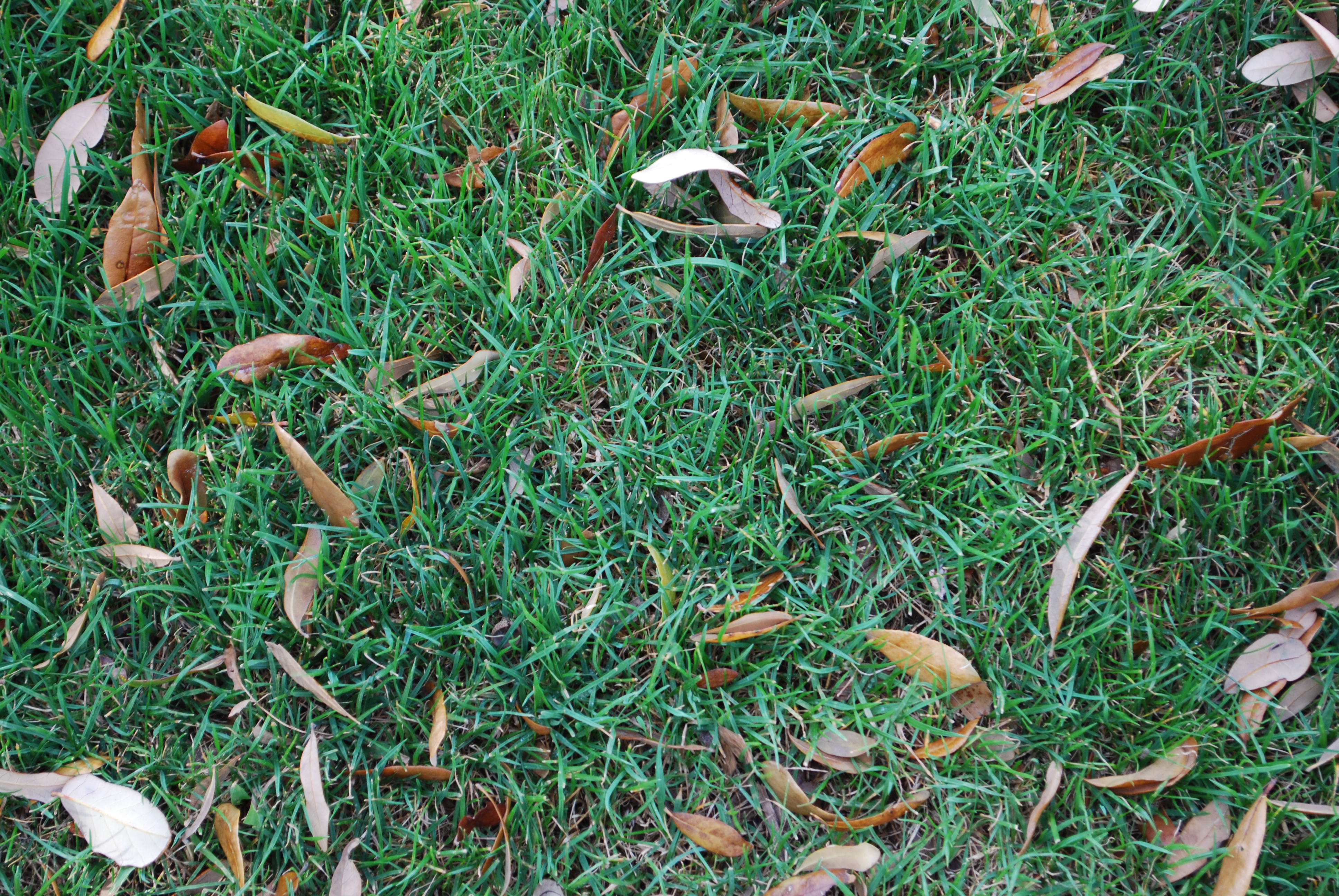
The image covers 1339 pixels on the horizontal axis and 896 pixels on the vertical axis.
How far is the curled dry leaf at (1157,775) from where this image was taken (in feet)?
5.62

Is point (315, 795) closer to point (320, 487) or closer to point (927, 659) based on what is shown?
point (320, 487)

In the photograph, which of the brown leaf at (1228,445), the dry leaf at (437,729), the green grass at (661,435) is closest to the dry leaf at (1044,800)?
the green grass at (661,435)

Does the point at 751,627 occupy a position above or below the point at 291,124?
below

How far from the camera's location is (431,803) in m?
1.74

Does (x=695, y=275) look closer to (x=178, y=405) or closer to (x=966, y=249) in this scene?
(x=966, y=249)

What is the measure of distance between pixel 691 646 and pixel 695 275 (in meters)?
0.79

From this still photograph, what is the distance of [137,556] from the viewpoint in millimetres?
1848

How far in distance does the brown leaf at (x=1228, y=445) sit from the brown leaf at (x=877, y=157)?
0.85 meters

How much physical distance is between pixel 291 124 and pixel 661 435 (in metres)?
1.09

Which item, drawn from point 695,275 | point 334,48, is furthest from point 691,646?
point 334,48

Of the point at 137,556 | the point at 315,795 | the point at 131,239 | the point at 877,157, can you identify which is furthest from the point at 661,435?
the point at 131,239

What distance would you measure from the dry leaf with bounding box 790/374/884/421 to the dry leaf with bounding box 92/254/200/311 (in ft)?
4.37

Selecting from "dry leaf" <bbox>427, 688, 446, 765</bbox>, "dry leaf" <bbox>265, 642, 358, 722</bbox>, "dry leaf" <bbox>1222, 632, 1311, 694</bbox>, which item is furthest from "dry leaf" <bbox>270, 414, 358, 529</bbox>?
"dry leaf" <bbox>1222, 632, 1311, 694</bbox>

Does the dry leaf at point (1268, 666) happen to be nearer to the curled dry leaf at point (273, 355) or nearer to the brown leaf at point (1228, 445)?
the brown leaf at point (1228, 445)
